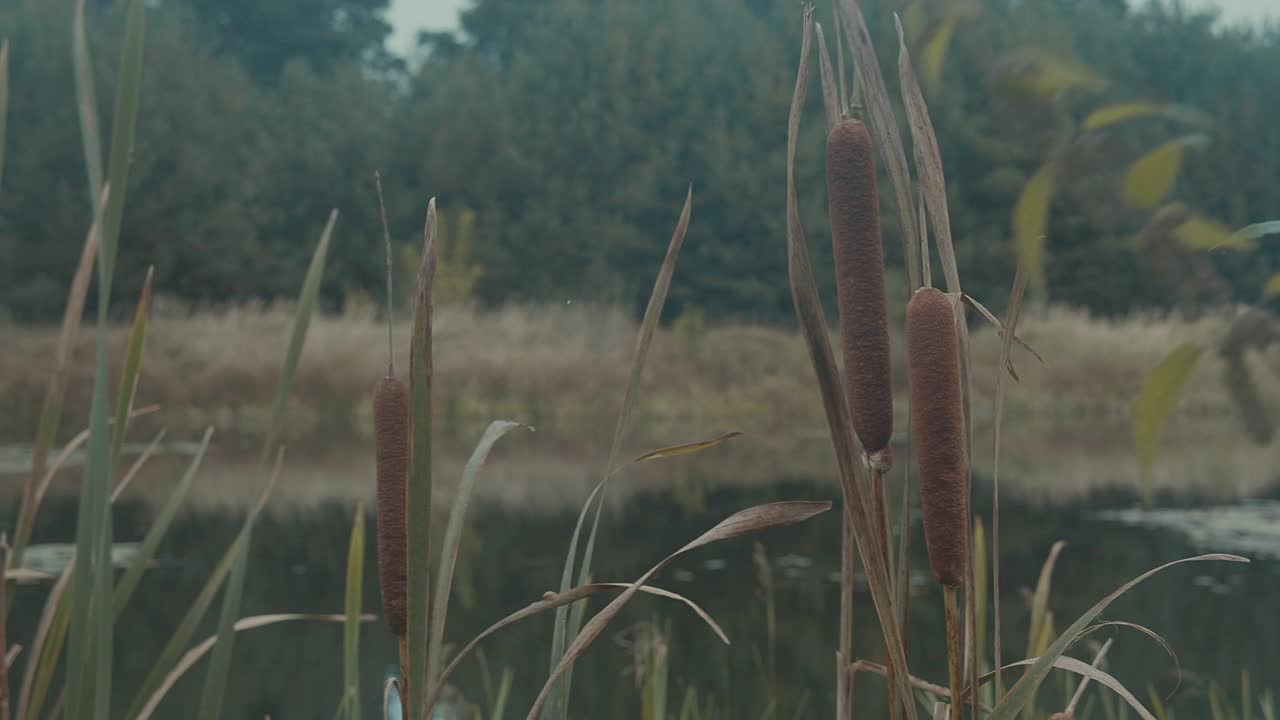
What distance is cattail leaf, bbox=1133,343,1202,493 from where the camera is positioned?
0.33 meters

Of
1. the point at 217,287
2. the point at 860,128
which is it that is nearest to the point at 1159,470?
the point at 860,128

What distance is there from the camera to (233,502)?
5.63 metres

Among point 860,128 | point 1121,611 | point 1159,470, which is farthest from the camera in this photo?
point 1159,470

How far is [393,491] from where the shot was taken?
1.62ft

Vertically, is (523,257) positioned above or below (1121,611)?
above

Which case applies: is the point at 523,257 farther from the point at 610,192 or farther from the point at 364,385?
the point at 364,385

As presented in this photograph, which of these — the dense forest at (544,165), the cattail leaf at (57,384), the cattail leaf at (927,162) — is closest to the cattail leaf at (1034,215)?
the cattail leaf at (927,162)

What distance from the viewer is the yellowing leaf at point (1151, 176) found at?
14.1 inches

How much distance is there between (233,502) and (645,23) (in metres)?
12.3

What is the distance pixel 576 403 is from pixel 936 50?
9.45m

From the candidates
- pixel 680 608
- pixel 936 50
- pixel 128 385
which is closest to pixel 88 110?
pixel 128 385

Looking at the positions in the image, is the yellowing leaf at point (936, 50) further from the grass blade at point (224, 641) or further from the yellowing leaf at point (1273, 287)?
the grass blade at point (224, 641)

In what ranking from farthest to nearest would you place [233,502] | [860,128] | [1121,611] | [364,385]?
[364,385]
[233,502]
[1121,611]
[860,128]

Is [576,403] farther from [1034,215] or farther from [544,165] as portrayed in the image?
[1034,215]
